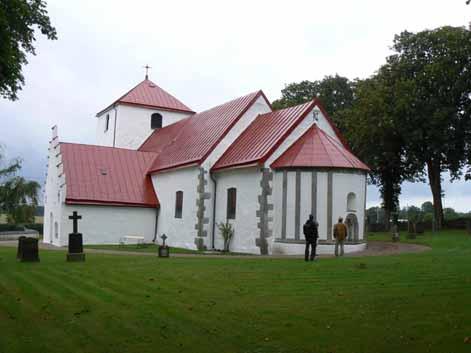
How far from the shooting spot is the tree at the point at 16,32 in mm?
13211

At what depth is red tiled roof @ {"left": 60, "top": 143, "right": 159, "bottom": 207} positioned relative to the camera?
3175 centimetres

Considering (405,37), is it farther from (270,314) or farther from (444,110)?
(270,314)

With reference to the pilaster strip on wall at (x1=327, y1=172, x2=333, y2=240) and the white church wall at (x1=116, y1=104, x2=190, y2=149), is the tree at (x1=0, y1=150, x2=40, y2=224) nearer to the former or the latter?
the white church wall at (x1=116, y1=104, x2=190, y2=149)

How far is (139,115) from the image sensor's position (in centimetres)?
4347

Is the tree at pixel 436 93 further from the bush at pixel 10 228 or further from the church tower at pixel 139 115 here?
the bush at pixel 10 228

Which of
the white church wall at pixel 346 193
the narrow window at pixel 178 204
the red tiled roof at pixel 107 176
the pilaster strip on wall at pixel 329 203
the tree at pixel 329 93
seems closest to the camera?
the pilaster strip on wall at pixel 329 203

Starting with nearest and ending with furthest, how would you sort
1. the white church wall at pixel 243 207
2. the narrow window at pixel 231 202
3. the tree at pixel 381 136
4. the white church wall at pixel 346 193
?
the white church wall at pixel 346 193 → the white church wall at pixel 243 207 → the narrow window at pixel 231 202 → the tree at pixel 381 136

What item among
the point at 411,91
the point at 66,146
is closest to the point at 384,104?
the point at 411,91

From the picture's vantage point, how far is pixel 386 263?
17281mm

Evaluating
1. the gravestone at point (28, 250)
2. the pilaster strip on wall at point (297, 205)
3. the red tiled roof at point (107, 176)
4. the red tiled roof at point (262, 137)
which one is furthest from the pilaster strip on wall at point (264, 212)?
the gravestone at point (28, 250)

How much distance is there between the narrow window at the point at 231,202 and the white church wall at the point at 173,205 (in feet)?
6.66

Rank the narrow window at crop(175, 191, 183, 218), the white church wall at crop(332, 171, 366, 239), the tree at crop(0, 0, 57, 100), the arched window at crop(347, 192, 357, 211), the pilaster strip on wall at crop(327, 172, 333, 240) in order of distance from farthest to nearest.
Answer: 1. the narrow window at crop(175, 191, 183, 218)
2. the arched window at crop(347, 192, 357, 211)
3. the white church wall at crop(332, 171, 366, 239)
4. the pilaster strip on wall at crop(327, 172, 333, 240)
5. the tree at crop(0, 0, 57, 100)

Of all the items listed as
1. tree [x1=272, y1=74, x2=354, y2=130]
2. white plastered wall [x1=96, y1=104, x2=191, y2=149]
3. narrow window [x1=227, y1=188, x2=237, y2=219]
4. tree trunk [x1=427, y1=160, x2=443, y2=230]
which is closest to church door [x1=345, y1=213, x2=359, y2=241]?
narrow window [x1=227, y1=188, x2=237, y2=219]

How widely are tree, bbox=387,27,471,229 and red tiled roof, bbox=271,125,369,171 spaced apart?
14100mm
